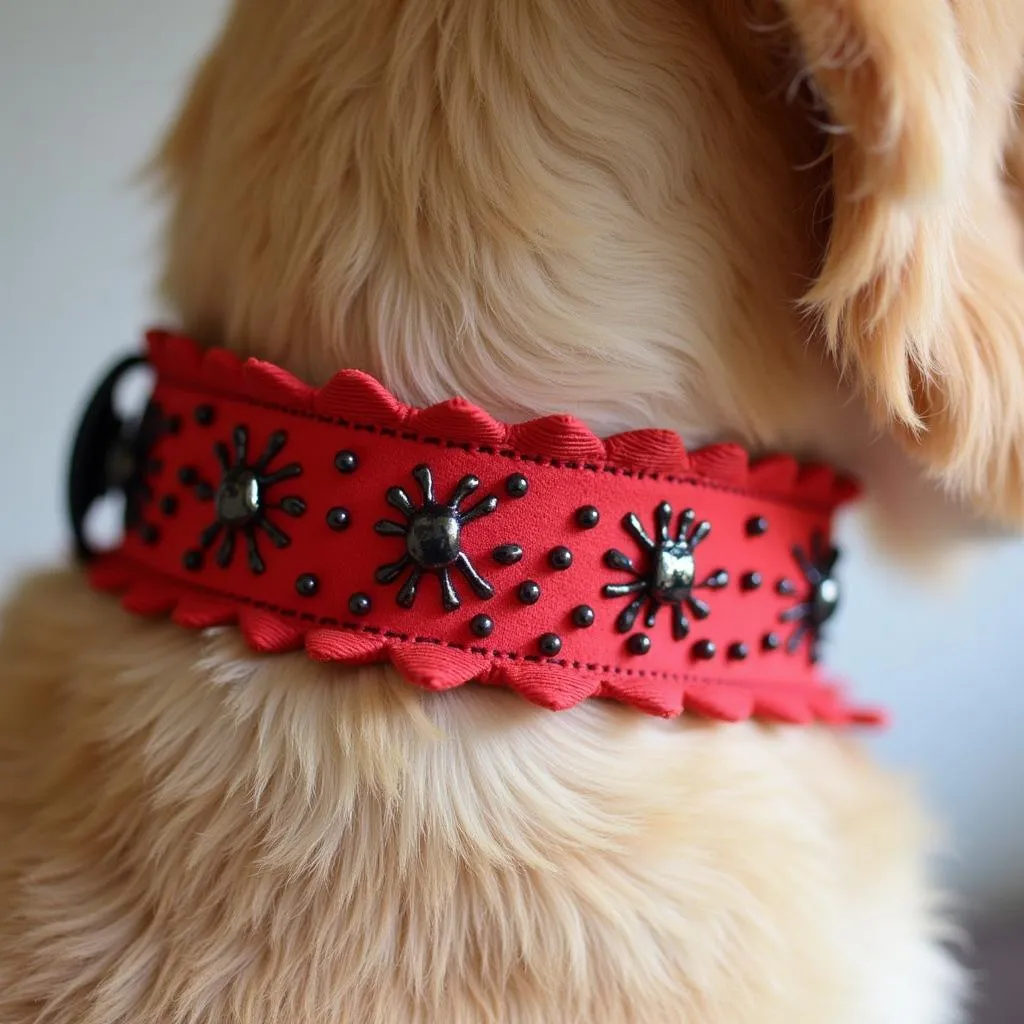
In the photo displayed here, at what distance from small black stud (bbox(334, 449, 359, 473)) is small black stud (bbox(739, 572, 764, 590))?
176 millimetres

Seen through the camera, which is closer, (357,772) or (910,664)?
(357,772)

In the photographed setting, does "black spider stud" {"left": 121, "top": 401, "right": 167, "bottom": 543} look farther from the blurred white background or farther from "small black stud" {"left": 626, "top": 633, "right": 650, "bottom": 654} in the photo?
the blurred white background

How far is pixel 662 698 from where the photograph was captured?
17.0 inches

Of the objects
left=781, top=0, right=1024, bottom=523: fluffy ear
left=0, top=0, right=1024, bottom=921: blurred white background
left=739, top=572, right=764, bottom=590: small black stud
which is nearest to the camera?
left=781, top=0, right=1024, bottom=523: fluffy ear

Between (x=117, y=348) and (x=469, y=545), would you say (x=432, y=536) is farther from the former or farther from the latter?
(x=117, y=348)

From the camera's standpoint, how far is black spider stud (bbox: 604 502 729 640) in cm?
43

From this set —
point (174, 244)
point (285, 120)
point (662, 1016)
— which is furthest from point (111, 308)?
point (662, 1016)

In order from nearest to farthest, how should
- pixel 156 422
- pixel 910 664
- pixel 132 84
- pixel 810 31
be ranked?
pixel 810 31 → pixel 156 422 → pixel 132 84 → pixel 910 664

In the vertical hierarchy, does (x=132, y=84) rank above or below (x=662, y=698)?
above

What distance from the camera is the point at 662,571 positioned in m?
0.43

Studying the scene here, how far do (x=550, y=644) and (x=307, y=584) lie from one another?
99 mm

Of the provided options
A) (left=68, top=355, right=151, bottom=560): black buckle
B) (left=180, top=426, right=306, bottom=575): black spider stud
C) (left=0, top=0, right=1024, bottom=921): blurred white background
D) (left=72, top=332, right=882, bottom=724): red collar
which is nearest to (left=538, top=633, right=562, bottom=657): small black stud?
(left=72, top=332, right=882, bottom=724): red collar

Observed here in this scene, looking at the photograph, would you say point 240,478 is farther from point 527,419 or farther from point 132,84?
point 132,84

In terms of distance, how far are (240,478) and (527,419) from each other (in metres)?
0.12
